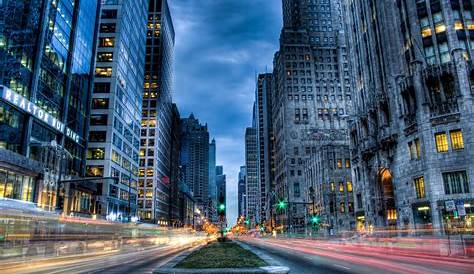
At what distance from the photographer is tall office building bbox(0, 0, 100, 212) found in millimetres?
46031

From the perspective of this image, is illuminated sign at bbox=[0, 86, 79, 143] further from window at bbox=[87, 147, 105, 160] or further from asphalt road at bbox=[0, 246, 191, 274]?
asphalt road at bbox=[0, 246, 191, 274]

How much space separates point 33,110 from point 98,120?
3237cm

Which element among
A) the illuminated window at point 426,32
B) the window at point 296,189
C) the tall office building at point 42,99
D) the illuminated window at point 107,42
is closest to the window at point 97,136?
the tall office building at point 42,99

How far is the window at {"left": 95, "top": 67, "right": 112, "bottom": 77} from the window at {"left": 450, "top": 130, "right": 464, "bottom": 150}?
71.3 m

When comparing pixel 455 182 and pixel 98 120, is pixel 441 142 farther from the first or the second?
pixel 98 120

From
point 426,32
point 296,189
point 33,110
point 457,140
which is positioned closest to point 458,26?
point 426,32

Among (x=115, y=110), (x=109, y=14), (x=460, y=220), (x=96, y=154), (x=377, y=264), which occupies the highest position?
(x=109, y=14)

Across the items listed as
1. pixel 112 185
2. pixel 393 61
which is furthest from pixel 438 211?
pixel 112 185

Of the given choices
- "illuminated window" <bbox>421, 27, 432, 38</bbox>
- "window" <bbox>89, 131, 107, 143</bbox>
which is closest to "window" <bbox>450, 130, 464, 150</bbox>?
"illuminated window" <bbox>421, 27, 432, 38</bbox>

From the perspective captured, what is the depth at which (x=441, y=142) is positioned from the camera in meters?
47.6

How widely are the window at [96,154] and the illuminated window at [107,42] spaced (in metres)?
25.6

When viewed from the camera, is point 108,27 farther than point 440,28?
Yes

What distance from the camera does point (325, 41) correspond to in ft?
494

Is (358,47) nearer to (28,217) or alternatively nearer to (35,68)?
(35,68)
